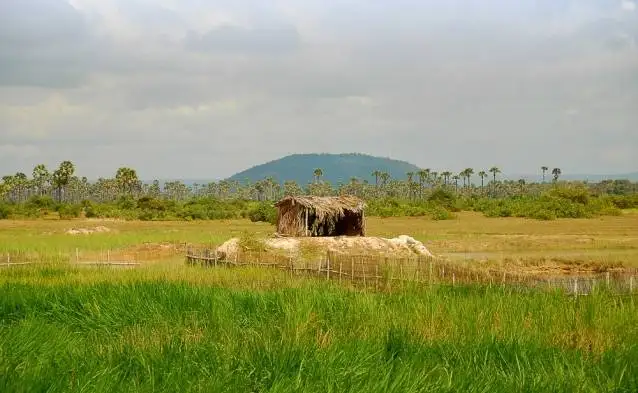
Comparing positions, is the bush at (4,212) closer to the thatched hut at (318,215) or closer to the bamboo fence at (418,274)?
the thatched hut at (318,215)

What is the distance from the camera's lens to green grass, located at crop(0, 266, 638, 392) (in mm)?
4535

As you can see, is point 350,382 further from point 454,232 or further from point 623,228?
point 623,228

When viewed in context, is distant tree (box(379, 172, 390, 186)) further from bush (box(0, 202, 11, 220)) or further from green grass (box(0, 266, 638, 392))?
green grass (box(0, 266, 638, 392))

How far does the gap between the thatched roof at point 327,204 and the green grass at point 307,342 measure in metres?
13.8

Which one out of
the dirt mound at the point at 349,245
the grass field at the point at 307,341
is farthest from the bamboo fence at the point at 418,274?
the dirt mound at the point at 349,245

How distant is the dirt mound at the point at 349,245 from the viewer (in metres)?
21.5

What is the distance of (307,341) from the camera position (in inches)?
228

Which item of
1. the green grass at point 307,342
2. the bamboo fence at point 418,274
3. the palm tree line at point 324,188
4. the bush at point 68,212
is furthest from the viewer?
the palm tree line at point 324,188

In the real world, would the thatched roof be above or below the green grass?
above

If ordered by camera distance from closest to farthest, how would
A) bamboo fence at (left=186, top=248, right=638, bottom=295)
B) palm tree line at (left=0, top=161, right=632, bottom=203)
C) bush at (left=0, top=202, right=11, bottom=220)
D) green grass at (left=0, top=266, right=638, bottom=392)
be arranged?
green grass at (left=0, top=266, right=638, bottom=392), bamboo fence at (left=186, top=248, right=638, bottom=295), bush at (left=0, top=202, right=11, bottom=220), palm tree line at (left=0, top=161, right=632, bottom=203)

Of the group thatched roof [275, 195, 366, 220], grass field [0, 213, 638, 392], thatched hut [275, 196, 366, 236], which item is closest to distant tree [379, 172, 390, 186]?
thatched hut [275, 196, 366, 236]

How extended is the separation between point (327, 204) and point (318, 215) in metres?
0.71

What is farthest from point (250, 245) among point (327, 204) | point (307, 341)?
point (307, 341)

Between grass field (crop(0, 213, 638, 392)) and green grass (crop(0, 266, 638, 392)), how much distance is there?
0.02m
